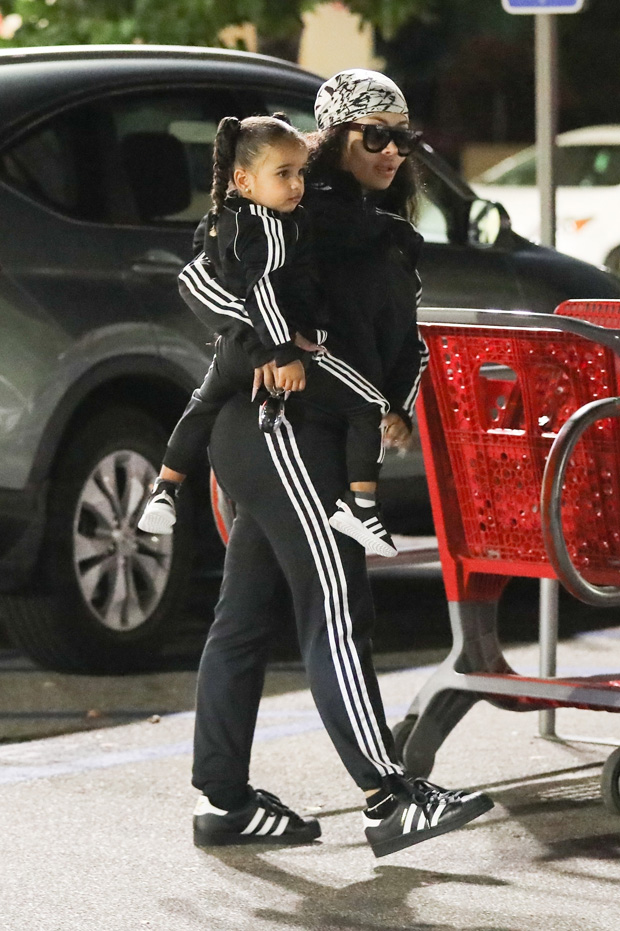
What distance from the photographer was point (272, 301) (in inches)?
183

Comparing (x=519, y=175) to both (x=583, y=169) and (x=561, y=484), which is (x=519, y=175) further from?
(x=561, y=484)

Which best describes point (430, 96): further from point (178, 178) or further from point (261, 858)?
point (261, 858)

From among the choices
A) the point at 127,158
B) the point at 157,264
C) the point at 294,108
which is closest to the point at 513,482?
the point at 157,264

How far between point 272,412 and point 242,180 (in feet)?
1.69

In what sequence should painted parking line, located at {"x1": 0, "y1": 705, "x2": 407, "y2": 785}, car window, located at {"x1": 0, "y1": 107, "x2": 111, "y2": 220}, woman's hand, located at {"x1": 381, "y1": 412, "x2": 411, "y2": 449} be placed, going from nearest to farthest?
1. woman's hand, located at {"x1": 381, "y1": 412, "x2": 411, "y2": 449}
2. painted parking line, located at {"x1": 0, "y1": 705, "x2": 407, "y2": 785}
3. car window, located at {"x1": 0, "y1": 107, "x2": 111, "y2": 220}

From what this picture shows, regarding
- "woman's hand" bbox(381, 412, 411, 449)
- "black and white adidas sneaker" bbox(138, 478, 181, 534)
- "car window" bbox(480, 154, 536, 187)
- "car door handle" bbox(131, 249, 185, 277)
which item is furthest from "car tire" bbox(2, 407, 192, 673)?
"car window" bbox(480, 154, 536, 187)

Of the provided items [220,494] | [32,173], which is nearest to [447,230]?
[32,173]

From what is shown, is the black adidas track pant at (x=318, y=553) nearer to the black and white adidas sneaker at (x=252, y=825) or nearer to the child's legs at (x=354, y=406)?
the child's legs at (x=354, y=406)

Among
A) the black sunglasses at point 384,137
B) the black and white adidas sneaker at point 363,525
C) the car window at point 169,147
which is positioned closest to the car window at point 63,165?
the car window at point 169,147

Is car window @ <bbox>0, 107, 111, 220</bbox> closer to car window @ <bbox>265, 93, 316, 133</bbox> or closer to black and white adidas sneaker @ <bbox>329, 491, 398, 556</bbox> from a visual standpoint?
car window @ <bbox>265, 93, 316, 133</bbox>

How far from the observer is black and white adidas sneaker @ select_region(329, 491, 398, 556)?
477cm

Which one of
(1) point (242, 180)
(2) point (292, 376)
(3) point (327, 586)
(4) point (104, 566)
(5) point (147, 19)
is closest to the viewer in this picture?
(2) point (292, 376)

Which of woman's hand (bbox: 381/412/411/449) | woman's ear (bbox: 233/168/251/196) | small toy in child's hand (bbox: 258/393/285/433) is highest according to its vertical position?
woman's ear (bbox: 233/168/251/196)

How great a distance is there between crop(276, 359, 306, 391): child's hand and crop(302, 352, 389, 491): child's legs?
0.34ft
